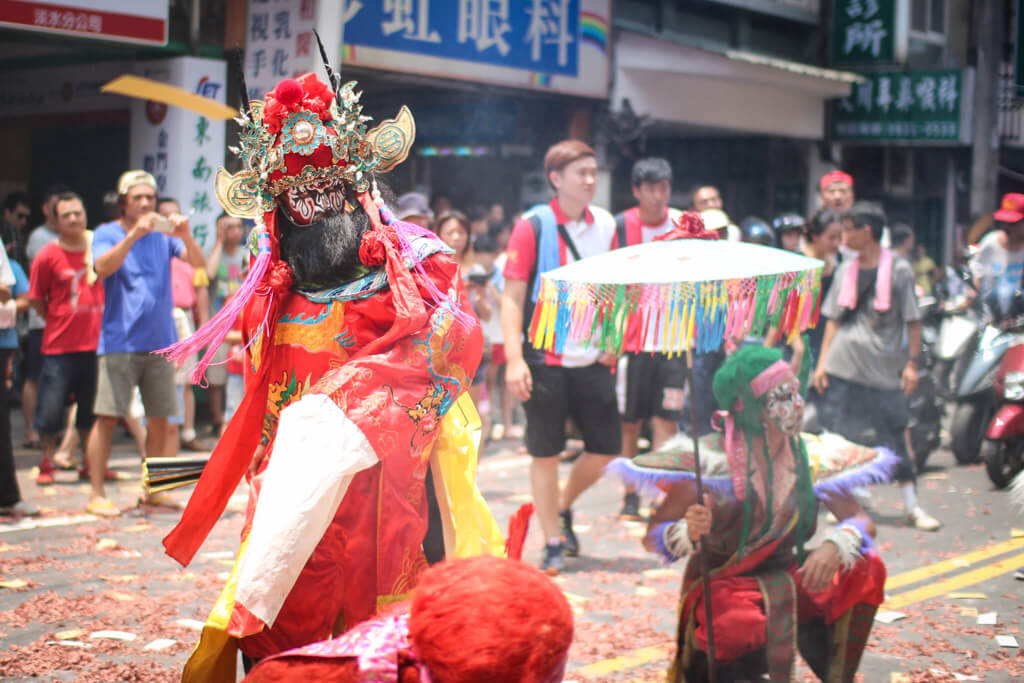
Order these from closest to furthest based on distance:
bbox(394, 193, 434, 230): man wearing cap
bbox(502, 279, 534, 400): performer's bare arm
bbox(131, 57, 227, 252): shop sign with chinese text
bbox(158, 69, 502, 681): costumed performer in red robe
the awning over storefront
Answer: bbox(158, 69, 502, 681): costumed performer in red robe < bbox(502, 279, 534, 400): performer's bare arm < bbox(394, 193, 434, 230): man wearing cap < bbox(131, 57, 227, 252): shop sign with chinese text < the awning over storefront

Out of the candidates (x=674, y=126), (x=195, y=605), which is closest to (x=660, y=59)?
(x=674, y=126)

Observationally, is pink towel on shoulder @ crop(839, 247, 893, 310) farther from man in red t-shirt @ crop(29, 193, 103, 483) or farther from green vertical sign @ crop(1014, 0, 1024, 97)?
green vertical sign @ crop(1014, 0, 1024, 97)

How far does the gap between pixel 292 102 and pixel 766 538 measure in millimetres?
2131

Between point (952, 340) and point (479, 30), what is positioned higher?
point (479, 30)

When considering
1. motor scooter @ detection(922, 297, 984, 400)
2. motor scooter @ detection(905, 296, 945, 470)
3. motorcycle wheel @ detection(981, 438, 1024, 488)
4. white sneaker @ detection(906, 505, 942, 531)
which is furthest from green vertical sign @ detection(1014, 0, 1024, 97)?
white sneaker @ detection(906, 505, 942, 531)

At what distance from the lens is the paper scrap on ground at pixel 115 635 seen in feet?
15.6

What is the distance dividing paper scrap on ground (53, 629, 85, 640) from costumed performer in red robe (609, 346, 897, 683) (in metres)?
2.44

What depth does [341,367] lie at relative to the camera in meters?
3.18

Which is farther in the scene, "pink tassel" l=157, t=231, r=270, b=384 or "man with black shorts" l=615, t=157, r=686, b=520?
"man with black shorts" l=615, t=157, r=686, b=520

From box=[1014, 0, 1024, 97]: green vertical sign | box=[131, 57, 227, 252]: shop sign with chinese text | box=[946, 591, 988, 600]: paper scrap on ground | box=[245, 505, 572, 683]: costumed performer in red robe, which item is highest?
box=[1014, 0, 1024, 97]: green vertical sign

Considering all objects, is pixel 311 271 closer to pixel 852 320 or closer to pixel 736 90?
pixel 852 320

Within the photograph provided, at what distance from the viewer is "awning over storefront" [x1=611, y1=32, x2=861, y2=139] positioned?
14289mm

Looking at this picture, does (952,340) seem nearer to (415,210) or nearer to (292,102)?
(415,210)

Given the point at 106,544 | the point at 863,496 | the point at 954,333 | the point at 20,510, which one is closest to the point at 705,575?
the point at 106,544
